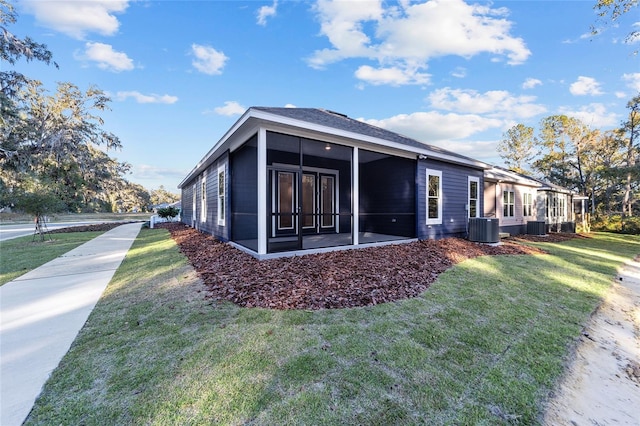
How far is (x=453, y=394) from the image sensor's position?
6.29ft

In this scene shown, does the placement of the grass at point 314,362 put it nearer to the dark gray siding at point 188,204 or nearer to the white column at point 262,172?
the white column at point 262,172

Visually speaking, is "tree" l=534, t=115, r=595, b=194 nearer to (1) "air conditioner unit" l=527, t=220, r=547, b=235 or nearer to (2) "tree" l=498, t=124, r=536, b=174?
(2) "tree" l=498, t=124, r=536, b=174

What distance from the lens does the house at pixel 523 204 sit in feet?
42.0

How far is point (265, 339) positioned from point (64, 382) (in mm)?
1548

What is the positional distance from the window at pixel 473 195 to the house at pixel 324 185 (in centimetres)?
4

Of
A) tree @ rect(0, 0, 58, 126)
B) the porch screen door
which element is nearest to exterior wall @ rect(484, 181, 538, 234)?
the porch screen door

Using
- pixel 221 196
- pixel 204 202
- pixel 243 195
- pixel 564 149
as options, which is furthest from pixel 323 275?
pixel 564 149

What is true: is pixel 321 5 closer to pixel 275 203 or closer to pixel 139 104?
pixel 275 203

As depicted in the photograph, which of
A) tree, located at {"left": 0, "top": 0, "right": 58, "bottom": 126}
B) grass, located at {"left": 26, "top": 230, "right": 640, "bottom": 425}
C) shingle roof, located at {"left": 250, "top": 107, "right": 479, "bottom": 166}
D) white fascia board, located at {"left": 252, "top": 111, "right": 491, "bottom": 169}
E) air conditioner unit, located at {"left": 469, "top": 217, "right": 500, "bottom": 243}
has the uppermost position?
tree, located at {"left": 0, "top": 0, "right": 58, "bottom": 126}

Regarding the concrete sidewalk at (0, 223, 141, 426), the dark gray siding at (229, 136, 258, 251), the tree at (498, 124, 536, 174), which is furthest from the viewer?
the tree at (498, 124, 536, 174)

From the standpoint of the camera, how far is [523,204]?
14617 mm

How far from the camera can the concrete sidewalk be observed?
1939 millimetres

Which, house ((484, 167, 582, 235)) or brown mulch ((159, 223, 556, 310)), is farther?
house ((484, 167, 582, 235))

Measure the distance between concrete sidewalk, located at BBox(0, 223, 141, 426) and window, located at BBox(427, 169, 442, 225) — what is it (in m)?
8.89
